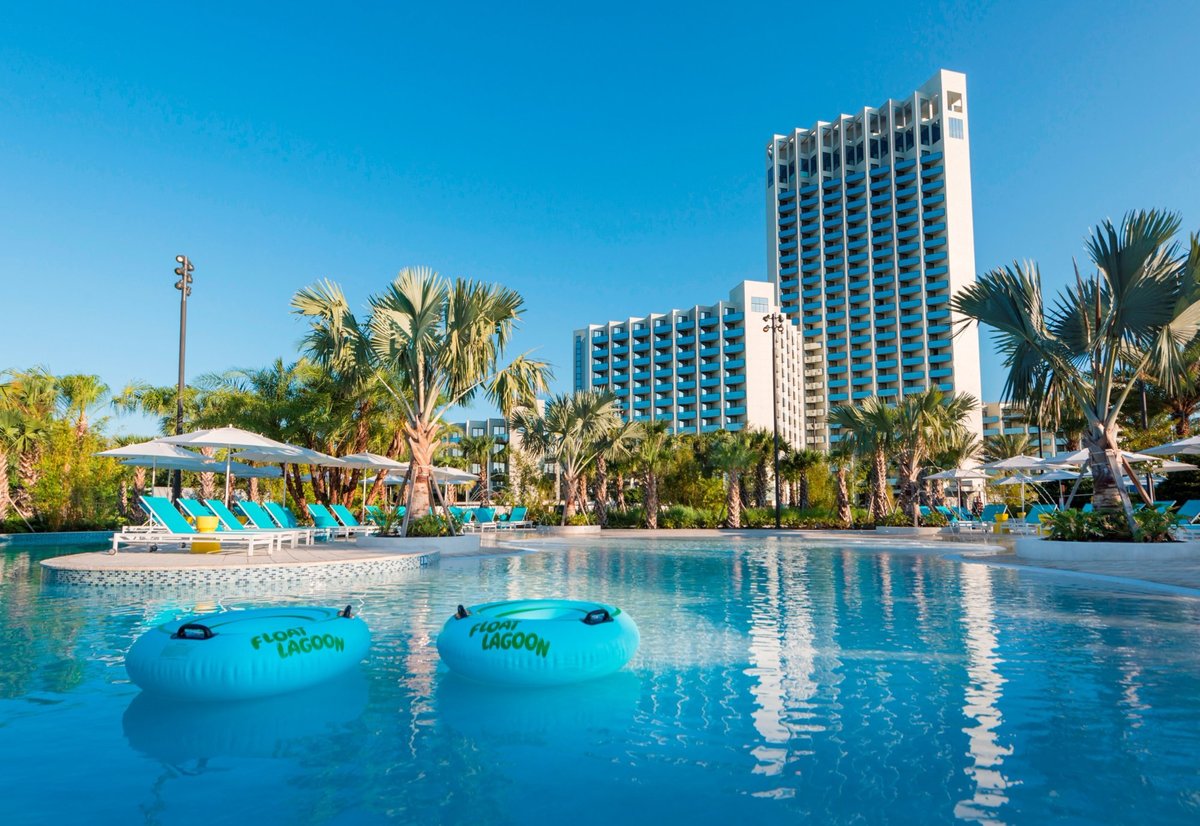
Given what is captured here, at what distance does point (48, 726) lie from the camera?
3.96m

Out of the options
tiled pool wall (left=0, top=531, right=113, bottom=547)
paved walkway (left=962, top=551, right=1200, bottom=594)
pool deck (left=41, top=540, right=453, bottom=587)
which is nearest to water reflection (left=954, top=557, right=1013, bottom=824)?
paved walkway (left=962, top=551, right=1200, bottom=594)

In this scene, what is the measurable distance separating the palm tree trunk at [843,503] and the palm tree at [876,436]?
2.86ft

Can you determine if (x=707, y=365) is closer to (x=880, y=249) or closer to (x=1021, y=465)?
(x=880, y=249)

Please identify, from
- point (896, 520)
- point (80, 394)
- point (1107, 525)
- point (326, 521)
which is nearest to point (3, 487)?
point (80, 394)

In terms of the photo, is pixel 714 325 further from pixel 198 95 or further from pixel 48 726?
pixel 48 726

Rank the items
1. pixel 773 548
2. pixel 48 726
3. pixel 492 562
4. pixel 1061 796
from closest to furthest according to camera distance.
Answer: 1. pixel 1061 796
2. pixel 48 726
3. pixel 492 562
4. pixel 773 548

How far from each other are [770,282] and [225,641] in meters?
109

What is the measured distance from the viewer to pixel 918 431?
81.1 ft

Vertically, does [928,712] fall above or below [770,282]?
below

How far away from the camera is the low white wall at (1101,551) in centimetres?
1140

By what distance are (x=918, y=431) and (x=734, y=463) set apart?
293 inches

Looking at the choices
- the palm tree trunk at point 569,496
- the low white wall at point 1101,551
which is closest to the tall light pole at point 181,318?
the palm tree trunk at point 569,496

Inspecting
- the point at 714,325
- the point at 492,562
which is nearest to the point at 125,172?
the point at 492,562

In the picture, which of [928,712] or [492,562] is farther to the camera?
[492,562]
